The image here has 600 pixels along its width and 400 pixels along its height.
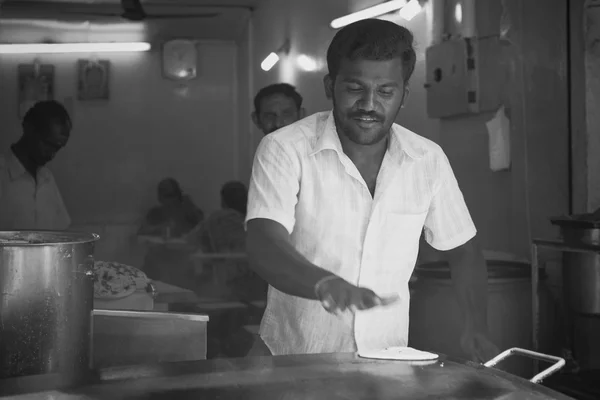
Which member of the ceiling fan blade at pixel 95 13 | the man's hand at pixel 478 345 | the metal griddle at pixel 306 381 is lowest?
the man's hand at pixel 478 345

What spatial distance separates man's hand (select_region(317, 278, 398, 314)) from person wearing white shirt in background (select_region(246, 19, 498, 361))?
357mm

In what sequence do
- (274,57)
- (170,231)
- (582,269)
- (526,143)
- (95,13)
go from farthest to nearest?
(95,13) < (274,57) < (170,231) < (526,143) < (582,269)

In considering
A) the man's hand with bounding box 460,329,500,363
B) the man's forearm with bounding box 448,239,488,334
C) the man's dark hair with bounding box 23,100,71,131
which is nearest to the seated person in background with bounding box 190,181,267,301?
the man's dark hair with bounding box 23,100,71,131

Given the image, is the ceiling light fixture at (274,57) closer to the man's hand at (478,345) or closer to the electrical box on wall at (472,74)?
the electrical box on wall at (472,74)

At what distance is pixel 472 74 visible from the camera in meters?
4.19

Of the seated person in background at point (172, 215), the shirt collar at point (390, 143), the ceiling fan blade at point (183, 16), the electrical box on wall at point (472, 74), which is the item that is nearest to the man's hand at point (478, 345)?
the shirt collar at point (390, 143)

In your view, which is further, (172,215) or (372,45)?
(172,215)

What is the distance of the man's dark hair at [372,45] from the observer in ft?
6.32

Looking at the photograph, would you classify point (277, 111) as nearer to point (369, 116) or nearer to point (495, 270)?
point (495, 270)

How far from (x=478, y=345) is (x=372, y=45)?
827mm

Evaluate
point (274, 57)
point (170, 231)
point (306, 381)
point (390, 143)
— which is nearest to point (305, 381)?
point (306, 381)

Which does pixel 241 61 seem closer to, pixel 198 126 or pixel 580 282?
pixel 198 126

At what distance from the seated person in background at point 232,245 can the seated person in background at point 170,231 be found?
0.79 metres

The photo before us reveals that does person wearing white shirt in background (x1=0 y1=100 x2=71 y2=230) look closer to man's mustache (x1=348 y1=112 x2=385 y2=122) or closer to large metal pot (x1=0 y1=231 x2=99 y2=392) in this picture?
man's mustache (x1=348 y1=112 x2=385 y2=122)
